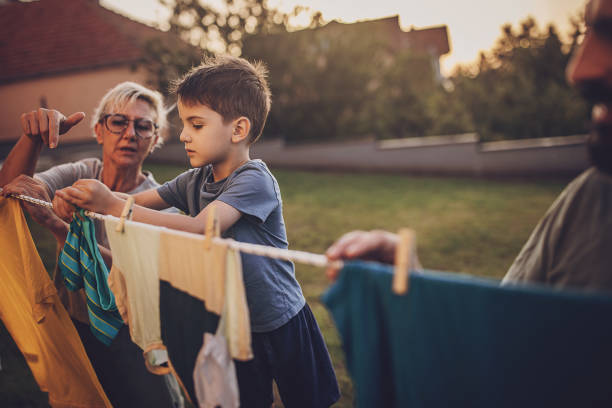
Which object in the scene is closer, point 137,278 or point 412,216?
point 137,278

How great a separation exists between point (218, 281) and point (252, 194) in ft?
1.63

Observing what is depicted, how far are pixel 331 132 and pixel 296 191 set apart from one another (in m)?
4.34

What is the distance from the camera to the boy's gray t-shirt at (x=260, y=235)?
1701 millimetres

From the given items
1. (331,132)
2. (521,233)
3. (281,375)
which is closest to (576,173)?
(521,233)

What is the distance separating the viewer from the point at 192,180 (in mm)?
2154

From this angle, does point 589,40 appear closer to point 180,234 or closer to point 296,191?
point 180,234

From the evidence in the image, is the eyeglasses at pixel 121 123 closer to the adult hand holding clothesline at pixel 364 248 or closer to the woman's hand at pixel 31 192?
the woman's hand at pixel 31 192

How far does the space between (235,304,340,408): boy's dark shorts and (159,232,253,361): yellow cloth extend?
57 cm

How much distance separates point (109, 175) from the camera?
8.29 feet

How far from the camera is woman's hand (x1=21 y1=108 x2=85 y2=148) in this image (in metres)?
2.21

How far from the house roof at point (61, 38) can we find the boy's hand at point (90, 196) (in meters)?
16.5

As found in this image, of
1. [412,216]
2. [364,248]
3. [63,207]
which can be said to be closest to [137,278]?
[63,207]

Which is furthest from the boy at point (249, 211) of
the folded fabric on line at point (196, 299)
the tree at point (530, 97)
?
the tree at point (530, 97)

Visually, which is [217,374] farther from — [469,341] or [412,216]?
[412,216]
